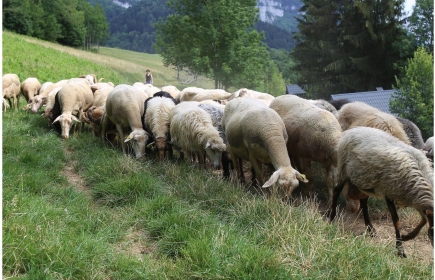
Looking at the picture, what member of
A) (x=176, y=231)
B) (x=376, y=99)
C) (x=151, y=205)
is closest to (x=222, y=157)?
(x=151, y=205)

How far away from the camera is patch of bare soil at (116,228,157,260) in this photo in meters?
4.52

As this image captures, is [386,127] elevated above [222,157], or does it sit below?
above

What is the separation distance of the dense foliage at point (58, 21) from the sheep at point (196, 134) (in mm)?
35422

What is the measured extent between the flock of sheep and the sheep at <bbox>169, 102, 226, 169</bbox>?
0.02m

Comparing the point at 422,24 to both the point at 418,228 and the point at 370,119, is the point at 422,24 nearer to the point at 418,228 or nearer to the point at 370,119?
the point at 370,119

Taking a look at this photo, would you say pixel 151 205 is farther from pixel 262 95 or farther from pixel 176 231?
pixel 262 95

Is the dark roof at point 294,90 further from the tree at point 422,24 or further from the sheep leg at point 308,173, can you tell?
the sheep leg at point 308,173

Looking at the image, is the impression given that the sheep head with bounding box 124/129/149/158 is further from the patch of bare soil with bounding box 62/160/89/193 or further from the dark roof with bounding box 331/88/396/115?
the dark roof with bounding box 331/88/396/115

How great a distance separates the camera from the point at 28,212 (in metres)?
4.61

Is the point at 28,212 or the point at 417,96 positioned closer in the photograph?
the point at 28,212

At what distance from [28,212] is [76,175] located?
308 centimetres

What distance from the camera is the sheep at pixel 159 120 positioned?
8812mm

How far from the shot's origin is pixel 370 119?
7.36 m

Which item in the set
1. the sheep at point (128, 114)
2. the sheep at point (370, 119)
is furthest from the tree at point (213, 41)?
the sheep at point (370, 119)
